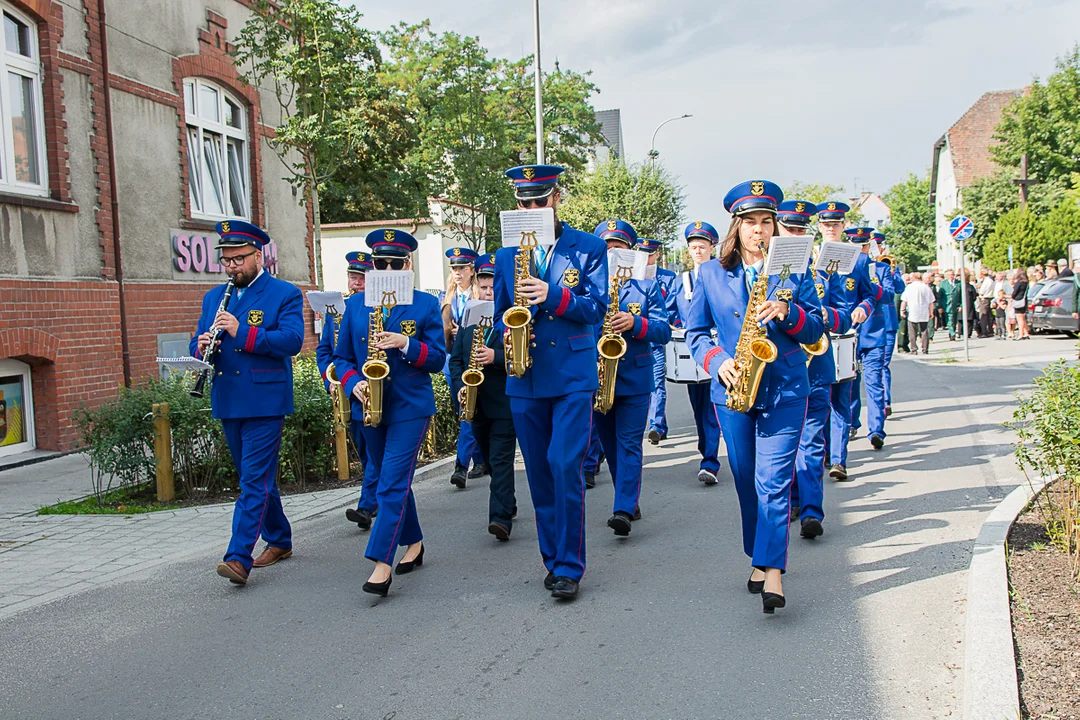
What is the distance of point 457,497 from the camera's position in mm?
8406

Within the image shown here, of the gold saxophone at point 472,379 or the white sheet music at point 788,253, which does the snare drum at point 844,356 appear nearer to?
the gold saxophone at point 472,379

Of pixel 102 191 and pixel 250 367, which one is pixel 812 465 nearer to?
pixel 250 367

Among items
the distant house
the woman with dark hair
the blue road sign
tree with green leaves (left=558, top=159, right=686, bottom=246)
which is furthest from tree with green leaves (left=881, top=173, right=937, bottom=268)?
the blue road sign

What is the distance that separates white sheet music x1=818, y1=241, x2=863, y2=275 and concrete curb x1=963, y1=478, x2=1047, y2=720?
218 cm

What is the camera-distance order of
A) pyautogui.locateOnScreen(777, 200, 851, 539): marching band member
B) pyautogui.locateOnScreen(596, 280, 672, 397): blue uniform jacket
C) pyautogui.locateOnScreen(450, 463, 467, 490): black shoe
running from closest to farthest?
pyautogui.locateOnScreen(777, 200, 851, 539): marching band member → pyautogui.locateOnScreen(596, 280, 672, 397): blue uniform jacket → pyautogui.locateOnScreen(450, 463, 467, 490): black shoe

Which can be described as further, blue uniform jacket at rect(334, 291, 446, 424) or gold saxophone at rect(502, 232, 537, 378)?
blue uniform jacket at rect(334, 291, 446, 424)

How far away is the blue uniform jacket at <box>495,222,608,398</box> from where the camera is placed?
5273 mm

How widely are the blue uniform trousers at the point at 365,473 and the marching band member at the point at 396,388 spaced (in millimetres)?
668

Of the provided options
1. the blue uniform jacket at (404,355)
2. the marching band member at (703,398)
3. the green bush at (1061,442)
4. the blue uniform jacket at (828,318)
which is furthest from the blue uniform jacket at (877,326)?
the blue uniform jacket at (404,355)

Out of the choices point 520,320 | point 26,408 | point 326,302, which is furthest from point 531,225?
point 26,408

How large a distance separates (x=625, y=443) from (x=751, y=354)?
2.25m

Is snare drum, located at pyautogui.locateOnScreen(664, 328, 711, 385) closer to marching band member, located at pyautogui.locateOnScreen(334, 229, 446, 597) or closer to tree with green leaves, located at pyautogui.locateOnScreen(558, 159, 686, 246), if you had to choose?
marching band member, located at pyautogui.locateOnScreen(334, 229, 446, 597)

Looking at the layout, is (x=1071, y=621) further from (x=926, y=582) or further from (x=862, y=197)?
(x=862, y=197)

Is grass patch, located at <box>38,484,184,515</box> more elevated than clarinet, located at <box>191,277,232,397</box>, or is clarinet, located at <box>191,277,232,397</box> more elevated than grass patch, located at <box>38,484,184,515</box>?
clarinet, located at <box>191,277,232,397</box>
